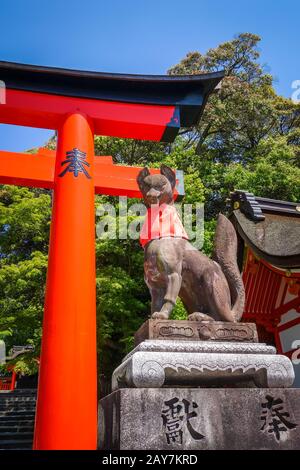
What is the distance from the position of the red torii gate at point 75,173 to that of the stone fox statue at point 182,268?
192 cm

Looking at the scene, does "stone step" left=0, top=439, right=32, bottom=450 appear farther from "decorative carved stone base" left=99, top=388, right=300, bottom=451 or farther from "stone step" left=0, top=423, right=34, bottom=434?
"decorative carved stone base" left=99, top=388, right=300, bottom=451

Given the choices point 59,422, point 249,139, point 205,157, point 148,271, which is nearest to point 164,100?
point 148,271

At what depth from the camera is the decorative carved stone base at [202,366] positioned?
254cm

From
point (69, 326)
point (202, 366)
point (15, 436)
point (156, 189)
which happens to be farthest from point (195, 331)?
point (15, 436)

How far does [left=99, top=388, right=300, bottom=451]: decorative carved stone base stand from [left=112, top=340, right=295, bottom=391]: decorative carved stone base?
0.33 feet

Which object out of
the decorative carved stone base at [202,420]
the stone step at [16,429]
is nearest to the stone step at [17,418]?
the stone step at [16,429]

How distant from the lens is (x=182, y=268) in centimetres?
328

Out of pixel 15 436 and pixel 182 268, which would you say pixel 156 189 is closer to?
pixel 182 268

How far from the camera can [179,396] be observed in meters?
2.52

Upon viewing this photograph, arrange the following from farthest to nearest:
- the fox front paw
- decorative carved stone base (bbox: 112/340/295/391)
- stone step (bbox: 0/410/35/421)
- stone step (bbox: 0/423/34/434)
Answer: stone step (bbox: 0/410/35/421)
stone step (bbox: 0/423/34/434)
the fox front paw
decorative carved stone base (bbox: 112/340/295/391)

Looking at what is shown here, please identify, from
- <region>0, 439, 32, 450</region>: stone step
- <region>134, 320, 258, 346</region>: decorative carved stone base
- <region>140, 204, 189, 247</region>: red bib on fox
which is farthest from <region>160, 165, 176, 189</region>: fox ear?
<region>0, 439, 32, 450</region>: stone step

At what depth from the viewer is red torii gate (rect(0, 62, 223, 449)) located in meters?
4.57
